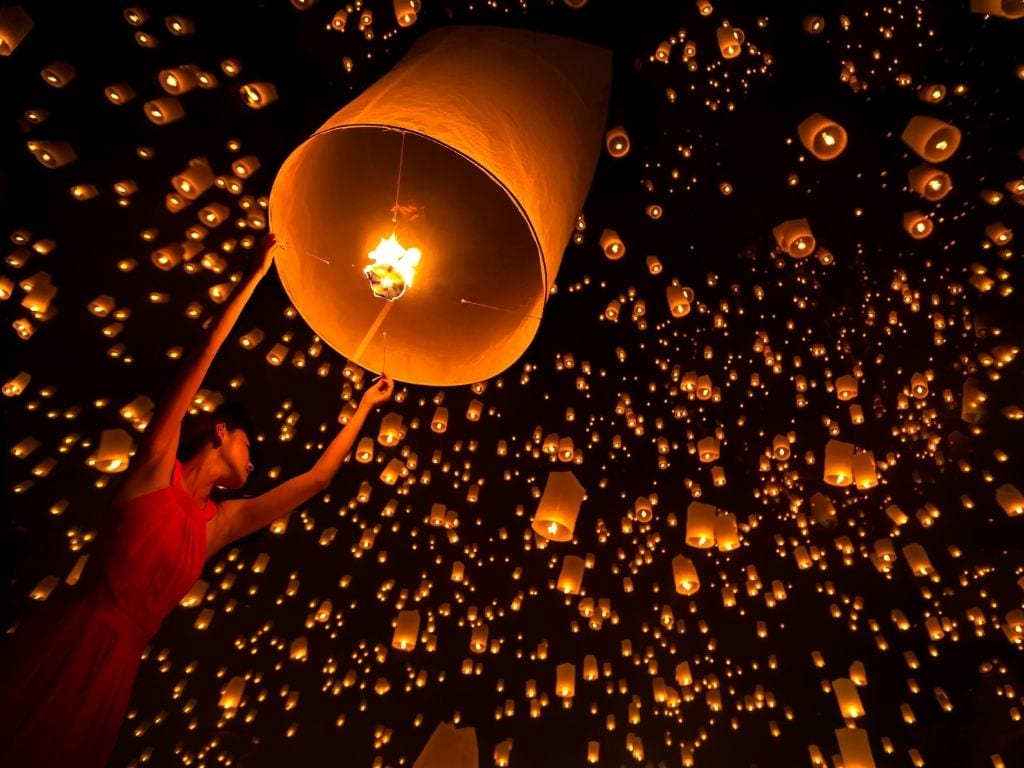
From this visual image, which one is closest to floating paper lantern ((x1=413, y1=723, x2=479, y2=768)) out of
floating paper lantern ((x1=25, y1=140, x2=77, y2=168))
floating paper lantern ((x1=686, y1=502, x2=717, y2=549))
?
floating paper lantern ((x1=686, y1=502, x2=717, y2=549))

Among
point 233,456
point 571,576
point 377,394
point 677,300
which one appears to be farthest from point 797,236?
point 233,456

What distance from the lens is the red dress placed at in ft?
4.37

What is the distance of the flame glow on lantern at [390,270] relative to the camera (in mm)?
1592

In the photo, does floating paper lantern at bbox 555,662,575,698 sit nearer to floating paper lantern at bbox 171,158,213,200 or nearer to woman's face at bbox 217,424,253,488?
woman's face at bbox 217,424,253,488

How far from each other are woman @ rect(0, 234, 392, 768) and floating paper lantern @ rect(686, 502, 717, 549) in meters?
2.37

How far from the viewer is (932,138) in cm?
235

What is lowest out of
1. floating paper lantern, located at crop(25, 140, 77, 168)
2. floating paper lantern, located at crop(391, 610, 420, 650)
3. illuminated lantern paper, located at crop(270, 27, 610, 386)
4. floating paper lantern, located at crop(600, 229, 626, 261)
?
floating paper lantern, located at crop(391, 610, 420, 650)

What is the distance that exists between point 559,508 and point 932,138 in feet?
7.36

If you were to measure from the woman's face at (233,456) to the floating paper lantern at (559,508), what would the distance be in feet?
4.47

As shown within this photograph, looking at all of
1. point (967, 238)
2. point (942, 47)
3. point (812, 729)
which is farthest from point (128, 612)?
point (812, 729)

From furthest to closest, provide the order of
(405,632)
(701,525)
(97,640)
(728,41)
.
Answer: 1. (405,632)
2. (701,525)
3. (728,41)
4. (97,640)

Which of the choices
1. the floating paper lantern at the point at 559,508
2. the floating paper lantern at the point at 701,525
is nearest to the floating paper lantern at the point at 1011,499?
the floating paper lantern at the point at 701,525

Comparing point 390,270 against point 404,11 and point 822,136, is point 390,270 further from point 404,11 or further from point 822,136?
point 822,136

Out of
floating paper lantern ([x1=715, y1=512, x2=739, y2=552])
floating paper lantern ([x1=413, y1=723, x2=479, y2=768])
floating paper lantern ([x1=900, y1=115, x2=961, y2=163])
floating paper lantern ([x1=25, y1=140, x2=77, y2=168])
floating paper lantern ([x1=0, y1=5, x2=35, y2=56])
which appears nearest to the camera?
floating paper lantern ([x1=0, y1=5, x2=35, y2=56])
